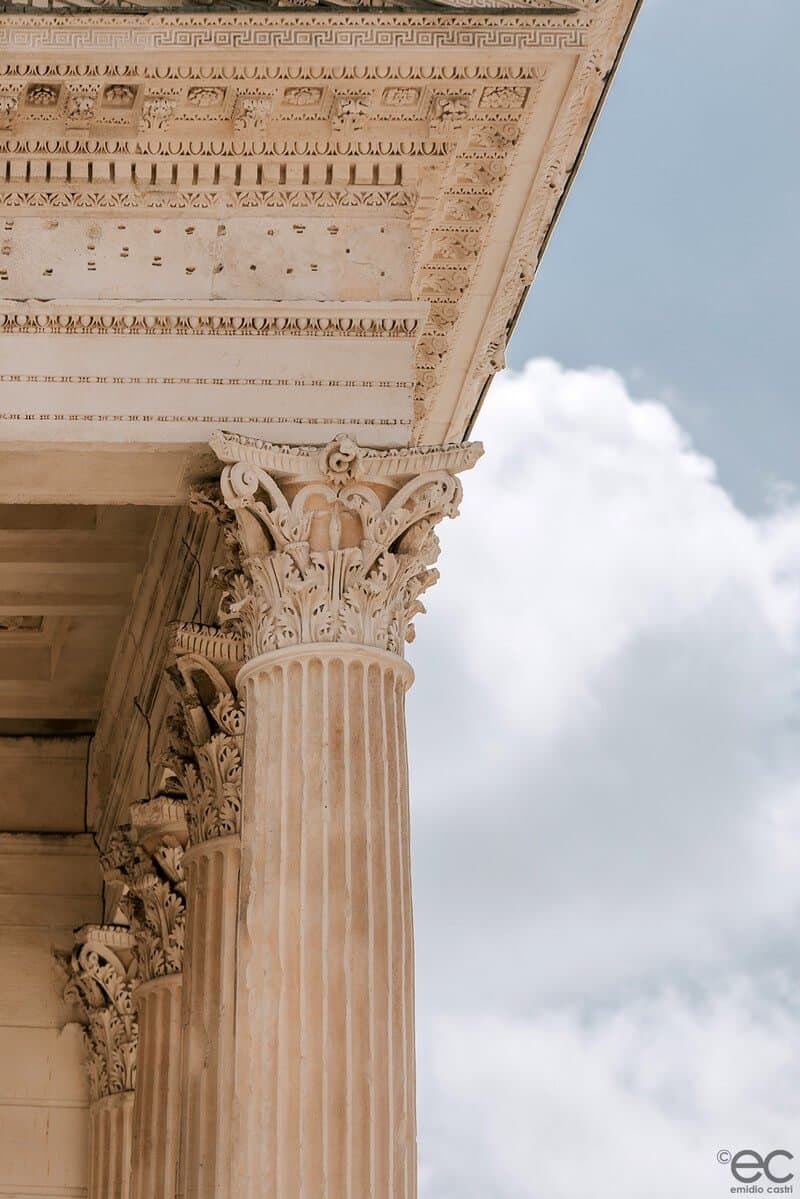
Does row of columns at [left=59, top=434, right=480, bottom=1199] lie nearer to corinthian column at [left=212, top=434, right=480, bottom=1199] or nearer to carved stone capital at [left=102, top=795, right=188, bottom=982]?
corinthian column at [left=212, top=434, right=480, bottom=1199]

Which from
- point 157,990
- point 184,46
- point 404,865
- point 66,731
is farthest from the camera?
point 66,731

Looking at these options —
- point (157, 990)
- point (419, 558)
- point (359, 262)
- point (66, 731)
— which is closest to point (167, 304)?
point (359, 262)

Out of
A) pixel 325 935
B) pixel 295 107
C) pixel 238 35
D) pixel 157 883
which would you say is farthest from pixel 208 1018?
pixel 238 35

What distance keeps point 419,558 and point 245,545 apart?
4.73 feet

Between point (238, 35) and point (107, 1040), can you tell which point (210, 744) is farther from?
point (107, 1040)

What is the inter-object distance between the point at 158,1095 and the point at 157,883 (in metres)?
2.70

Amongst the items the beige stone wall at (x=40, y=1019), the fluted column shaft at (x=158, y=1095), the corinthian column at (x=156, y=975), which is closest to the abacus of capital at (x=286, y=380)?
the fluted column shaft at (x=158, y=1095)

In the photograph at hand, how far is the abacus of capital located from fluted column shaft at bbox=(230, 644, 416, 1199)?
0.02 m

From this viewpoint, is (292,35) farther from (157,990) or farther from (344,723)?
(157,990)

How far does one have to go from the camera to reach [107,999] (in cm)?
3284

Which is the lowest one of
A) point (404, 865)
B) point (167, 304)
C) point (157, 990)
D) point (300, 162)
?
point (404, 865)

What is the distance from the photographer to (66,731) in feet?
116

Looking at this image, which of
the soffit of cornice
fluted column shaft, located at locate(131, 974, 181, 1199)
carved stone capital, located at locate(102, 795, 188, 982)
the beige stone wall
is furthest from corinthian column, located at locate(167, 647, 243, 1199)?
the beige stone wall

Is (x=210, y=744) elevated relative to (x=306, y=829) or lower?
elevated
